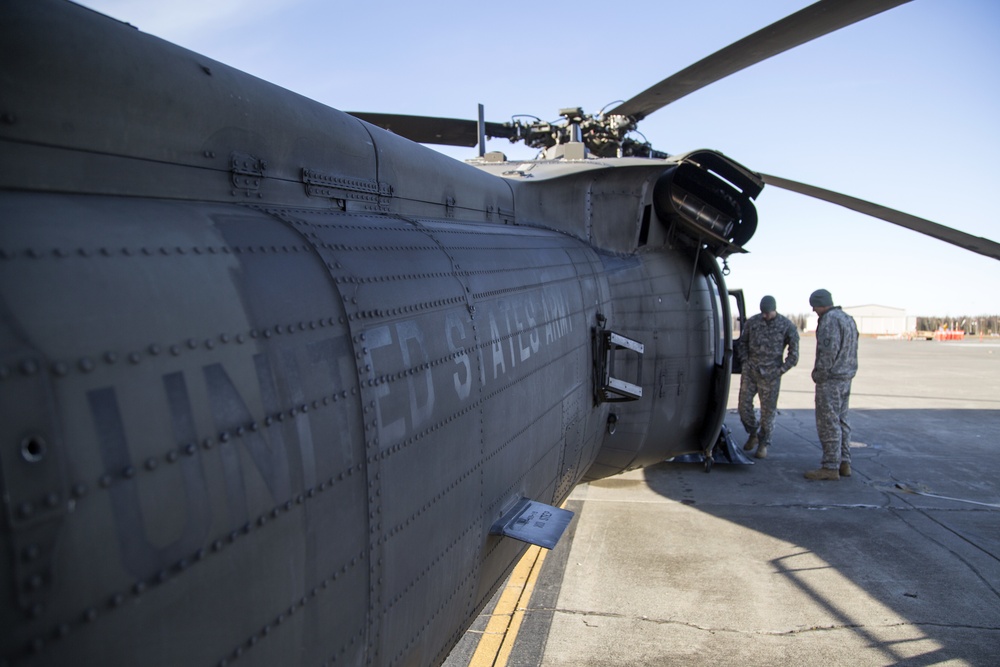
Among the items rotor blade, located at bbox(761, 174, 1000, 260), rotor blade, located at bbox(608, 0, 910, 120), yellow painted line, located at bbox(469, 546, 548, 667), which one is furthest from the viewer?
rotor blade, located at bbox(761, 174, 1000, 260)

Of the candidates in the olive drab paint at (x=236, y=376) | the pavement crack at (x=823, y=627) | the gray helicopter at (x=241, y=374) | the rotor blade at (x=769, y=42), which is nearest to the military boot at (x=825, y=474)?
the pavement crack at (x=823, y=627)

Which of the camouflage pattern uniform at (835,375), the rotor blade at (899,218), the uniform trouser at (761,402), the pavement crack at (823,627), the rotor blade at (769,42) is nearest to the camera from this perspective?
the pavement crack at (823,627)

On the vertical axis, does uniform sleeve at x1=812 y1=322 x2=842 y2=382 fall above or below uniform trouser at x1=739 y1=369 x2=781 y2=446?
above

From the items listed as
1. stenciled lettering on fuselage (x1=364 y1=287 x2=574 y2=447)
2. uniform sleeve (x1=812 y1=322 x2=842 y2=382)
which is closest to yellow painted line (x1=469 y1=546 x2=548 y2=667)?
stenciled lettering on fuselage (x1=364 y1=287 x2=574 y2=447)

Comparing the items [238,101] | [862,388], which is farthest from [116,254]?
[862,388]

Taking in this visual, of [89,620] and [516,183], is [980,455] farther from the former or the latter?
[89,620]

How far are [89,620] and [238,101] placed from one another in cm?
210

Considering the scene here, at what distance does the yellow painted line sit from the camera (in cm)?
415

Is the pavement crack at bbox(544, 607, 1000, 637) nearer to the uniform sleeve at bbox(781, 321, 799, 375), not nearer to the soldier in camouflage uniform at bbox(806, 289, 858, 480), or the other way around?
the soldier in camouflage uniform at bbox(806, 289, 858, 480)

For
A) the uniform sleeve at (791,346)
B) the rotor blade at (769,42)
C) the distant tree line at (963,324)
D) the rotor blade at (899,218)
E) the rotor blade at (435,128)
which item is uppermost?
the rotor blade at (769,42)

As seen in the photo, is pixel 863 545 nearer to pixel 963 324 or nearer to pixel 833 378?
pixel 833 378

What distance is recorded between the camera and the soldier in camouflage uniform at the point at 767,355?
359 inches

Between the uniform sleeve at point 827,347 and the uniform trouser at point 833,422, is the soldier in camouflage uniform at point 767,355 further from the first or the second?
the uniform trouser at point 833,422

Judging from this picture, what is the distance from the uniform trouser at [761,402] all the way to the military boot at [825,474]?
3.71 ft
